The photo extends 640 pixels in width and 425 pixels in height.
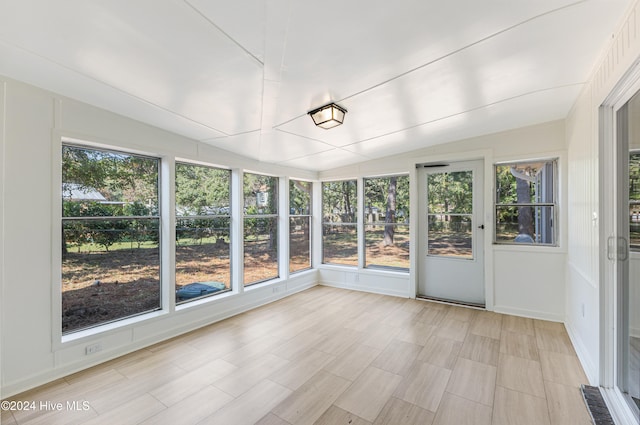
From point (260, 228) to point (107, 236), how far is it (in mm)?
2129

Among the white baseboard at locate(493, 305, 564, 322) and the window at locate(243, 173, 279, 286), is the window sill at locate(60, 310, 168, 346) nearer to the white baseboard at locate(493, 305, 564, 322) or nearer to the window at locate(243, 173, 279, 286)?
the window at locate(243, 173, 279, 286)

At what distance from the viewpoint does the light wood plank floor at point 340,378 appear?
6.33ft

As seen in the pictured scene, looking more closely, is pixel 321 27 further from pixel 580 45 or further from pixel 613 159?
pixel 613 159

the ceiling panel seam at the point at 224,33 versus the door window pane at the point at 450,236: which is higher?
the ceiling panel seam at the point at 224,33

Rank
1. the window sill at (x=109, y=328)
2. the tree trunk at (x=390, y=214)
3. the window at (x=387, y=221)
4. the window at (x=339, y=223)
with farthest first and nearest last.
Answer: the window at (x=339, y=223), the tree trunk at (x=390, y=214), the window at (x=387, y=221), the window sill at (x=109, y=328)

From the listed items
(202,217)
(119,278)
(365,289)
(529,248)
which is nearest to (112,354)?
(119,278)

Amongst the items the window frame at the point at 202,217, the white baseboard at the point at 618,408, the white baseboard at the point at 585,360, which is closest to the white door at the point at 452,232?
the white baseboard at the point at 585,360

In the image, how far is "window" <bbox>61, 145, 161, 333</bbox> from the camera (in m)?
2.64

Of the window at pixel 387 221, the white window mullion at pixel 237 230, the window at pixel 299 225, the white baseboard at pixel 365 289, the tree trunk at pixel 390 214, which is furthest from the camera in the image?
the window at pixel 299 225

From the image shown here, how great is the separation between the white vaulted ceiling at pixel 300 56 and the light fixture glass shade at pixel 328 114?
0.07 m

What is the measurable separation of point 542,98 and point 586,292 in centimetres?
197

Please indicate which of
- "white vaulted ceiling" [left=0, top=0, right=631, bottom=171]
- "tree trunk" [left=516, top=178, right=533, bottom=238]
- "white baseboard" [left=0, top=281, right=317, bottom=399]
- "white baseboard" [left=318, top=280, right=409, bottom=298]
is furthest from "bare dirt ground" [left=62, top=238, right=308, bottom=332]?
"tree trunk" [left=516, top=178, right=533, bottom=238]

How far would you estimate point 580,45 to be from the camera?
1.96 m

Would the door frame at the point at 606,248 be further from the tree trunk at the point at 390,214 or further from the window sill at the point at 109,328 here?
the window sill at the point at 109,328
